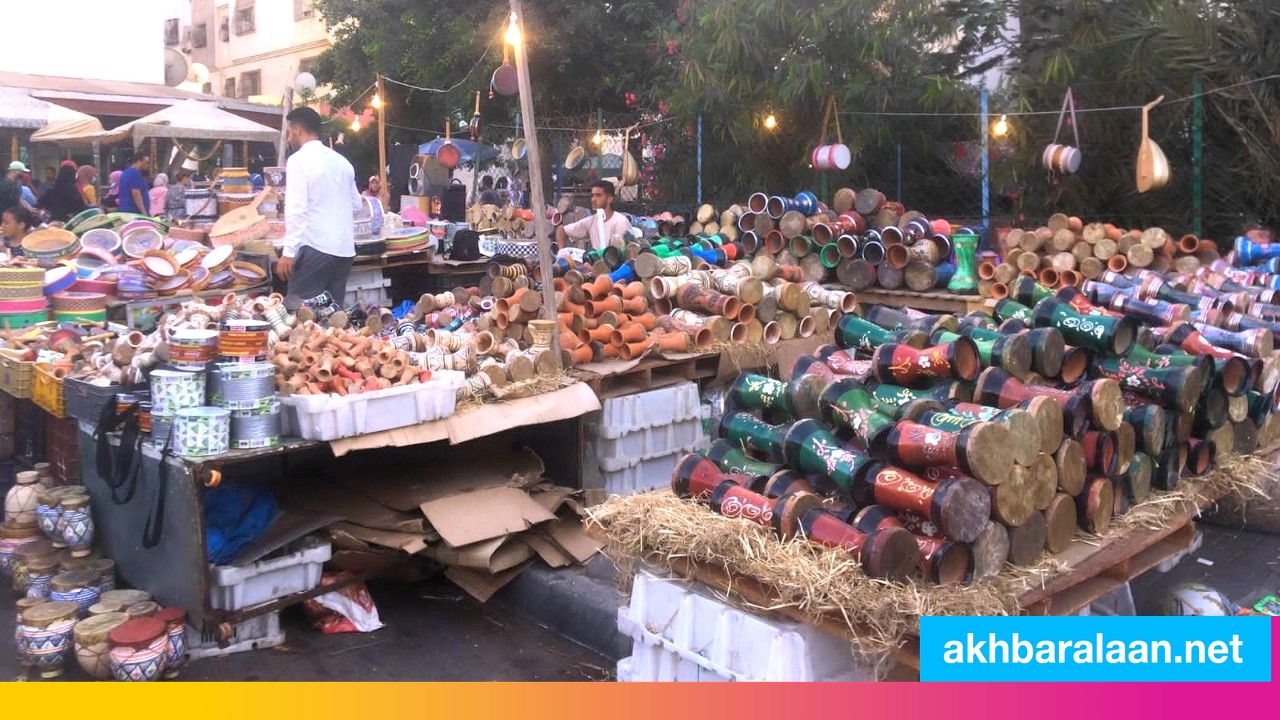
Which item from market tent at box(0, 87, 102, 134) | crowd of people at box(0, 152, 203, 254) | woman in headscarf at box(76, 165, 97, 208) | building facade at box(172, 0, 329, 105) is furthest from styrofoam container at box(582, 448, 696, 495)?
building facade at box(172, 0, 329, 105)

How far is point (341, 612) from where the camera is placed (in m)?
4.49

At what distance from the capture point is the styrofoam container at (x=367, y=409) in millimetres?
4273

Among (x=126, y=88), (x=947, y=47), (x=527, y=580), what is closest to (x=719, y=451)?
(x=527, y=580)

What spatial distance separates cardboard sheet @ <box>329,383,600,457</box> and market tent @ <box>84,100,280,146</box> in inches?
440

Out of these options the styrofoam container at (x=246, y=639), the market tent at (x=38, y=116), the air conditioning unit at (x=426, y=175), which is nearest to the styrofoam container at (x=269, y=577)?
the styrofoam container at (x=246, y=639)

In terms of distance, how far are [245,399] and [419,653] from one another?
3.97 ft

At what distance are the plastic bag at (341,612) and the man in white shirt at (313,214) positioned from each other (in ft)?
7.08

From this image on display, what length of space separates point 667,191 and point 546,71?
370 cm

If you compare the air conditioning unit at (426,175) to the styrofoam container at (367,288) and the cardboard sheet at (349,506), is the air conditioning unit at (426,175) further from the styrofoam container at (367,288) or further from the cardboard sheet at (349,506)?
the cardboard sheet at (349,506)

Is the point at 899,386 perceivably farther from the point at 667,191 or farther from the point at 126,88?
the point at 126,88

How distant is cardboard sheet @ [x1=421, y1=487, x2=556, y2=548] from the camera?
4.58 metres

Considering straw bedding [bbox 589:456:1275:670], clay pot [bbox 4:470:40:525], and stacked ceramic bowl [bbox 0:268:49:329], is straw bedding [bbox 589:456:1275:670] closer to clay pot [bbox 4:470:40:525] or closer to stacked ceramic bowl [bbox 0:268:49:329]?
clay pot [bbox 4:470:40:525]

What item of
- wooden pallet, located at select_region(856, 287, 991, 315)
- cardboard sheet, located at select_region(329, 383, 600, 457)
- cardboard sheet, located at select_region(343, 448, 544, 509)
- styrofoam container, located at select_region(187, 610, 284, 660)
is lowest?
styrofoam container, located at select_region(187, 610, 284, 660)

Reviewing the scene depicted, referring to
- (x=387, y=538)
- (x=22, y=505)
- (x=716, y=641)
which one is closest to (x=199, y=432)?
(x=387, y=538)
